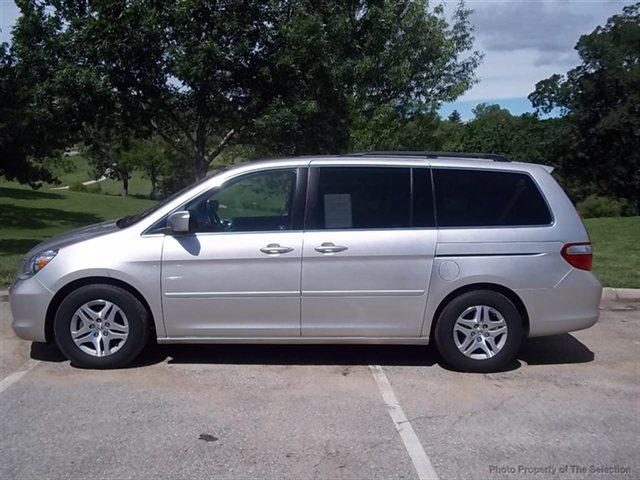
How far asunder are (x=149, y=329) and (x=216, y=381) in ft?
2.49

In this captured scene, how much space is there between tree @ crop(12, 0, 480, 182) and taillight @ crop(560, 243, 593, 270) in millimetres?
4951

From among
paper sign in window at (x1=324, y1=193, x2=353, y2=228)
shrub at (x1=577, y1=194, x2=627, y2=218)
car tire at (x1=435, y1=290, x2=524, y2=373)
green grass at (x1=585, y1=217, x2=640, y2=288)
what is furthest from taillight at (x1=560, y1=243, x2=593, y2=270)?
shrub at (x1=577, y1=194, x2=627, y2=218)

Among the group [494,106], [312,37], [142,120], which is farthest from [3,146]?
[494,106]

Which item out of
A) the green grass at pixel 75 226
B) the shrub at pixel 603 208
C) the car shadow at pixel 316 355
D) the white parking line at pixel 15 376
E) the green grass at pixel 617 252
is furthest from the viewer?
the shrub at pixel 603 208

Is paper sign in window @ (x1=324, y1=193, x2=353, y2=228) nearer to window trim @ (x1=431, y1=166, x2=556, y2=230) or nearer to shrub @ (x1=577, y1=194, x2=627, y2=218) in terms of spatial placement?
window trim @ (x1=431, y1=166, x2=556, y2=230)

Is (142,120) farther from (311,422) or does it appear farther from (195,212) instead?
(311,422)

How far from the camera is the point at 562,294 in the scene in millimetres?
5836

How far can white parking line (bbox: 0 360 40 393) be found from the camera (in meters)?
5.54

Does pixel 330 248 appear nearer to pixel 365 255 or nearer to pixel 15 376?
pixel 365 255

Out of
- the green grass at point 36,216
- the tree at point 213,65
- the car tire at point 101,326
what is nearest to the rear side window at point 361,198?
the car tire at point 101,326

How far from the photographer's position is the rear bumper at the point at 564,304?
5.82 m

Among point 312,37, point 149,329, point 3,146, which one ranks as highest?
point 312,37

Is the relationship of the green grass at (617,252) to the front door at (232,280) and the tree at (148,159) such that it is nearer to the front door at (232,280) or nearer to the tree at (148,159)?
the front door at (232,280)

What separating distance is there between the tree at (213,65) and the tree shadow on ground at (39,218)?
30.1 feet
